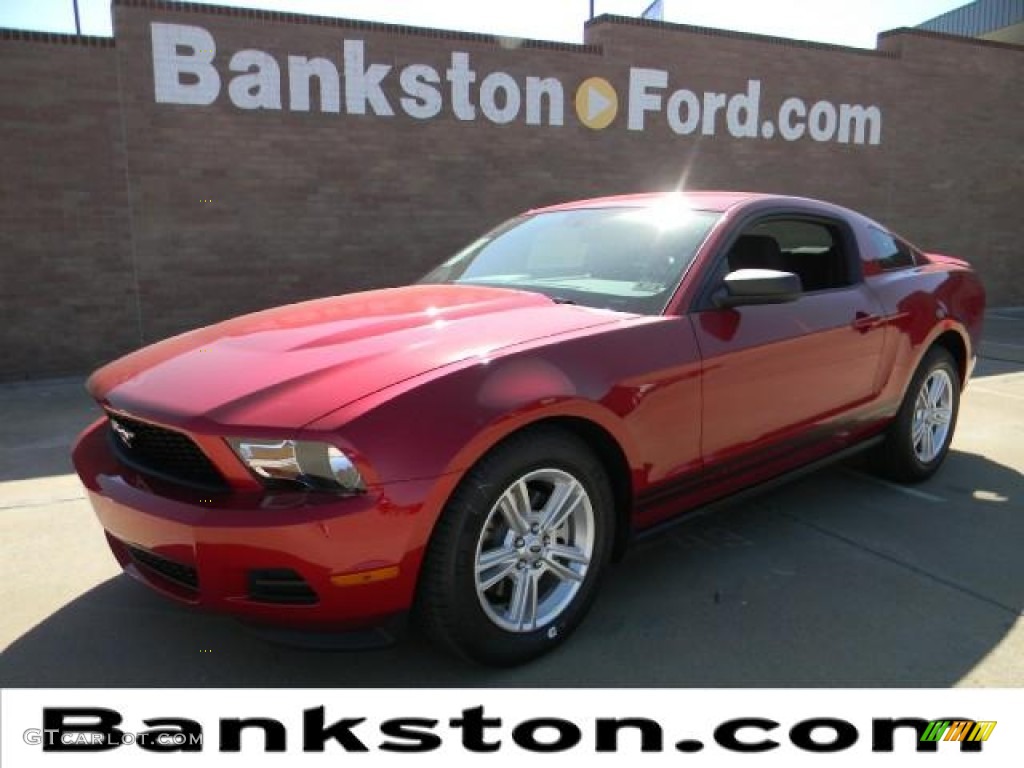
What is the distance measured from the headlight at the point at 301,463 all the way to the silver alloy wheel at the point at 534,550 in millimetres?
477

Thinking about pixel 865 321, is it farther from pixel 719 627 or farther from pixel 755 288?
pixel 719 627

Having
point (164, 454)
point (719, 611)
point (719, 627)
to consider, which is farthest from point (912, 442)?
point (164, 454)

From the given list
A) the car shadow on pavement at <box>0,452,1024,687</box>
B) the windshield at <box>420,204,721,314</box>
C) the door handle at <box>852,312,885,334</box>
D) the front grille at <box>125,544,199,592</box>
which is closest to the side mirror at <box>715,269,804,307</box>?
the windshield at <box>420,204,721,314</box>

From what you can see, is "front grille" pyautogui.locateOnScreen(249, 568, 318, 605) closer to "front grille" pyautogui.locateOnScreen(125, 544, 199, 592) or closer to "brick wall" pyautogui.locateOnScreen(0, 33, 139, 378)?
"front grille" pyautogui.locateOnScreen(125, 544, 199, 592)

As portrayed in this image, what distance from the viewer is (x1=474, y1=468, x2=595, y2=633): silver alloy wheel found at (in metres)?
2.60

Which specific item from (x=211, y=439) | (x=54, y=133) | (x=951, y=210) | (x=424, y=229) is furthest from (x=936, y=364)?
(x=951, y=210)

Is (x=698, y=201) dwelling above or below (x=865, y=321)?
above

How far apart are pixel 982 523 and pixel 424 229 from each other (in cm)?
665

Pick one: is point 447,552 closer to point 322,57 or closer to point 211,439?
point 211,439

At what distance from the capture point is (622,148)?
10195 mm

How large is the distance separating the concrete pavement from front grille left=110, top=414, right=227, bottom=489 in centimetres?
59

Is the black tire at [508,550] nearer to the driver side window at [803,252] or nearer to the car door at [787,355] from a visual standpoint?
the car door at [787,355]

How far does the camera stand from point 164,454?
2.58 metres

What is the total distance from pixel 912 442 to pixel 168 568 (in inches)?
149
